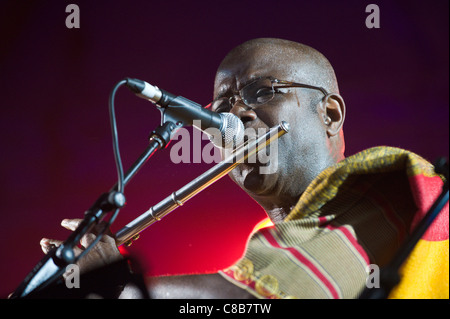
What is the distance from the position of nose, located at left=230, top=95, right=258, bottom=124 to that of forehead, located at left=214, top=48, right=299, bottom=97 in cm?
6

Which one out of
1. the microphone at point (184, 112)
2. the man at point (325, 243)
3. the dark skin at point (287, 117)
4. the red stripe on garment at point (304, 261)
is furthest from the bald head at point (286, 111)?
the red stripe on garment at point (304, 261)

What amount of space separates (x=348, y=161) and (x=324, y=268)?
14.2 inches

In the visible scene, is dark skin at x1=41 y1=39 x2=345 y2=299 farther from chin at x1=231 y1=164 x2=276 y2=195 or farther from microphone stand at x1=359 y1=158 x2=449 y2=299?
microphone stand at x1=359 y1=158 x2=449 y2=299

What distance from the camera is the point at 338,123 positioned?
7.80ft

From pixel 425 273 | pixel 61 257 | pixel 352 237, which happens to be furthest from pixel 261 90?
pixel 61 257

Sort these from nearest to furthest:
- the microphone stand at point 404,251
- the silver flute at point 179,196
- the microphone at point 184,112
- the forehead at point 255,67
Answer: the microphone stand at point 404,251, the microphone at point 184,112, the silver flute at point 179,196, the forehead at point 255,67

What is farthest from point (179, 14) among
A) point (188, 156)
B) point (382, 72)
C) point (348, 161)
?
point (348, 161)

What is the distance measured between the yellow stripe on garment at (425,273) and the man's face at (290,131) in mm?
884

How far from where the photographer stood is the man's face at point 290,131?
2.17 m

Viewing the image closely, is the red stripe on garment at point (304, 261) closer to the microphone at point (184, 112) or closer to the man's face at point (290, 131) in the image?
the microphone at point (184, 112)

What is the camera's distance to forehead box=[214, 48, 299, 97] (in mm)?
2328

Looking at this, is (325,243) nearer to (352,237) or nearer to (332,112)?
(352,237)

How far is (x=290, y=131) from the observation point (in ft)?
7.18

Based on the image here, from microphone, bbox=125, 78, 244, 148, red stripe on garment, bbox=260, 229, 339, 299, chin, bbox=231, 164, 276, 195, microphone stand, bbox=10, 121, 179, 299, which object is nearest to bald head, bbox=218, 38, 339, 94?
chin, bbox=231, 164, 276, 195
